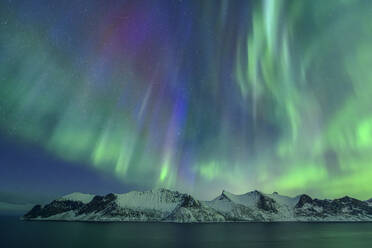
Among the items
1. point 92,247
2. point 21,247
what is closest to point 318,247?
point 92,247

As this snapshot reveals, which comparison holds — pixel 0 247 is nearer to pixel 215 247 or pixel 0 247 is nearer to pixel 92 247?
pixel 92 247

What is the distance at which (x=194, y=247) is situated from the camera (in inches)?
5064

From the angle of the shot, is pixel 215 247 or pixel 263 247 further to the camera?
pixel 263 247

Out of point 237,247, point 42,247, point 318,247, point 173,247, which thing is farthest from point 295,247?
point 42,247

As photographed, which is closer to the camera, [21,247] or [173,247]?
[21,247]

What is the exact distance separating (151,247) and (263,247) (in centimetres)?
5792

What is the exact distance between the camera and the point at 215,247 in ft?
430

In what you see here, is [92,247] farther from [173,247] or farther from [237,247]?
[237,247]

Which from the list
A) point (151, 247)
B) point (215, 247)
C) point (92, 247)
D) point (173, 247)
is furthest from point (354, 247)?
point (92, 247)

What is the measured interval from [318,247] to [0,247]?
148528mm

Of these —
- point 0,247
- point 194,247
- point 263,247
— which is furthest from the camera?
point 263,247

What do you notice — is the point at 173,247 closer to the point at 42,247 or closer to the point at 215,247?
the point at 215,247

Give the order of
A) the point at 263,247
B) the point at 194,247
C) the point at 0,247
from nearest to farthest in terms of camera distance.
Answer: the point at 0,247
the point at 194,247
the point at 263,247

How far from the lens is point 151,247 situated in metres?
130
